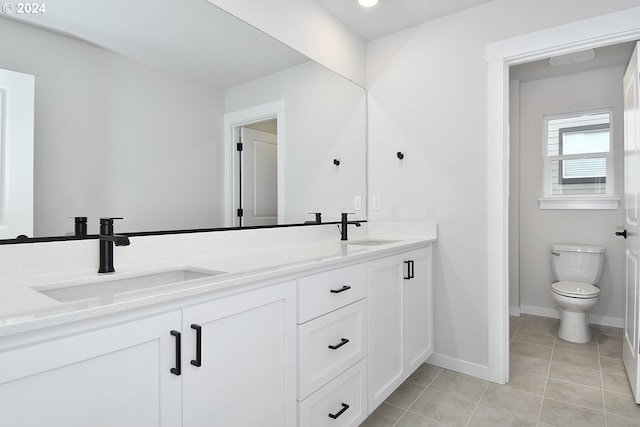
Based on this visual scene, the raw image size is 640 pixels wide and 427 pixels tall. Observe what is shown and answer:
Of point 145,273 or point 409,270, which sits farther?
point 409,270

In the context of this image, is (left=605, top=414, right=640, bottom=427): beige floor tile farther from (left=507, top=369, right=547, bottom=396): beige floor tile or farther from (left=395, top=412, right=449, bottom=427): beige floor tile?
(left=395, top=412, right=449, bottom=427): beige floor tile

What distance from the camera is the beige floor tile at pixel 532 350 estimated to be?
258 cm

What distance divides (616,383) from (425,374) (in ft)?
3.66

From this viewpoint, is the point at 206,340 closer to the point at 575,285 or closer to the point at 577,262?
the point at 575,285

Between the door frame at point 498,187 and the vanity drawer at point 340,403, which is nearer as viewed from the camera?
the vanity drawer at point 340,403

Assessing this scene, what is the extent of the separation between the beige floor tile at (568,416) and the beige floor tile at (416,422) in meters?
0.54

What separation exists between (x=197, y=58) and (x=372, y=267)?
1.24 meters

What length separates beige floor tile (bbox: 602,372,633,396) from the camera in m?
2.07

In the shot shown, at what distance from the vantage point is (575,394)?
6.67 feet

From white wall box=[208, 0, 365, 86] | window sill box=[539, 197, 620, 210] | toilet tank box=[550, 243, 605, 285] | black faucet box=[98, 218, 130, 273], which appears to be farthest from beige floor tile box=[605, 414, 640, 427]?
white wall box=[208, 0, 365, 86]

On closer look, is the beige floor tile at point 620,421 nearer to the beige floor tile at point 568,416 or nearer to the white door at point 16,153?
the beige floor tile at point 568,416

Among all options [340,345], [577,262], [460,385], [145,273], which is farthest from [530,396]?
[145,273]

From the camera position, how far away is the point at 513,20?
213 centimetres

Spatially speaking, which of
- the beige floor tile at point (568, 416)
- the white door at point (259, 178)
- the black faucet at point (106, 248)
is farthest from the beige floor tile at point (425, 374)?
the black faucet at point (106, 248)
